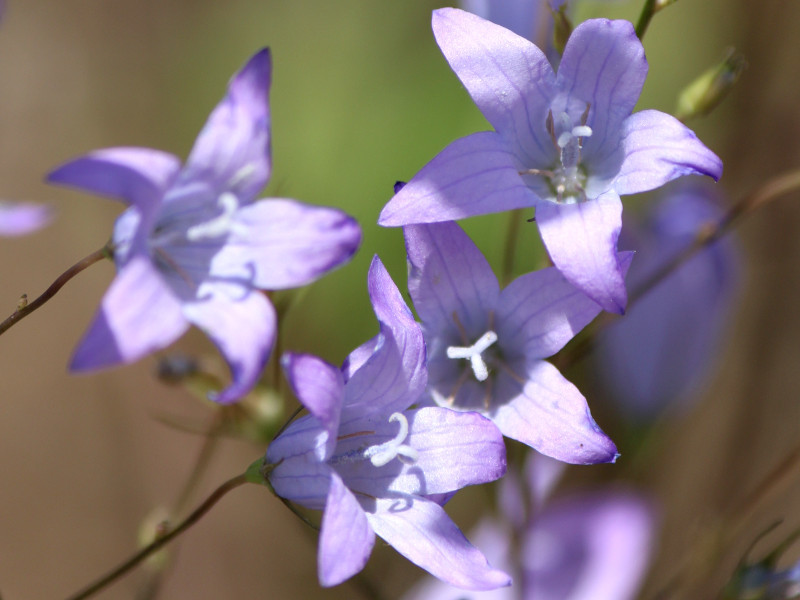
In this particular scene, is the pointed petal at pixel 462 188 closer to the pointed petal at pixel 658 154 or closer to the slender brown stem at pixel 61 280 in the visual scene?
the pointed petal at pixel 658 154

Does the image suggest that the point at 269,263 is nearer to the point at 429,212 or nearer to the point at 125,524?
the point at 429,212

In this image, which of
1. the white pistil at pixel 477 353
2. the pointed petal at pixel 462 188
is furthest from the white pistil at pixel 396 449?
the pointed petal at pixel 462 188

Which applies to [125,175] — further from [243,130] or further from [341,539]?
[341,539]

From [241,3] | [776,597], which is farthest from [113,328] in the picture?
[241,3]

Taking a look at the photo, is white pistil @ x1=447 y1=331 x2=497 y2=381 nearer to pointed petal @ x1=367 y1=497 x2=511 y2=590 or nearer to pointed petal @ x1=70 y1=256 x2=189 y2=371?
pointed petal @ x1=367 y1=497 x2=511 y2=590

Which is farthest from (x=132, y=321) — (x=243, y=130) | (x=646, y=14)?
(x=646, y=14)

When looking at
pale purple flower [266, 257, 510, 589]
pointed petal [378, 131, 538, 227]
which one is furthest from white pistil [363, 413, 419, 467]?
pointed petal [378, 131, 538, 227]
